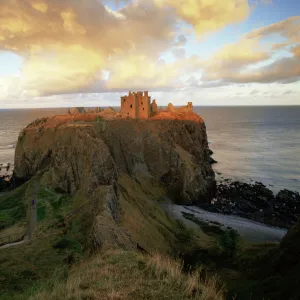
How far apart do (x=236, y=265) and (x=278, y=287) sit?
30.1 feet

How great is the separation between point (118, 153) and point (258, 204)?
1173 inches

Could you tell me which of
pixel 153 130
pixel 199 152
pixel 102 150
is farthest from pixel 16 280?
pixel 199 152

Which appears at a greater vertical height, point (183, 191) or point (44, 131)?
point (44, 131)

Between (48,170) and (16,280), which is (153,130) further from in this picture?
(16,280)

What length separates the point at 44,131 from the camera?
6044 cm

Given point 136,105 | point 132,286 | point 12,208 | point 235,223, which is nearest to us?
point 132,286

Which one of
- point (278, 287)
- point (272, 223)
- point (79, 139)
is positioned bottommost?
point (272, 223)

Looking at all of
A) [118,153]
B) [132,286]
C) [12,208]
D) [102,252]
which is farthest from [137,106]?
[132,286]

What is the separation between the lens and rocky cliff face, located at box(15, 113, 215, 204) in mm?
47531

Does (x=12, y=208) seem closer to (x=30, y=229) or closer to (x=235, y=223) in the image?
(x=30, y=229)

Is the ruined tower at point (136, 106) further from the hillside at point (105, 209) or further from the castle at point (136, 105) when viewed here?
the hillside at point (105, 209)

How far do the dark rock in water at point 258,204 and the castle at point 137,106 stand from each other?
25440 mm

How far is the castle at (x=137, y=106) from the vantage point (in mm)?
66062

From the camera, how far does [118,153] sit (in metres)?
55.4
